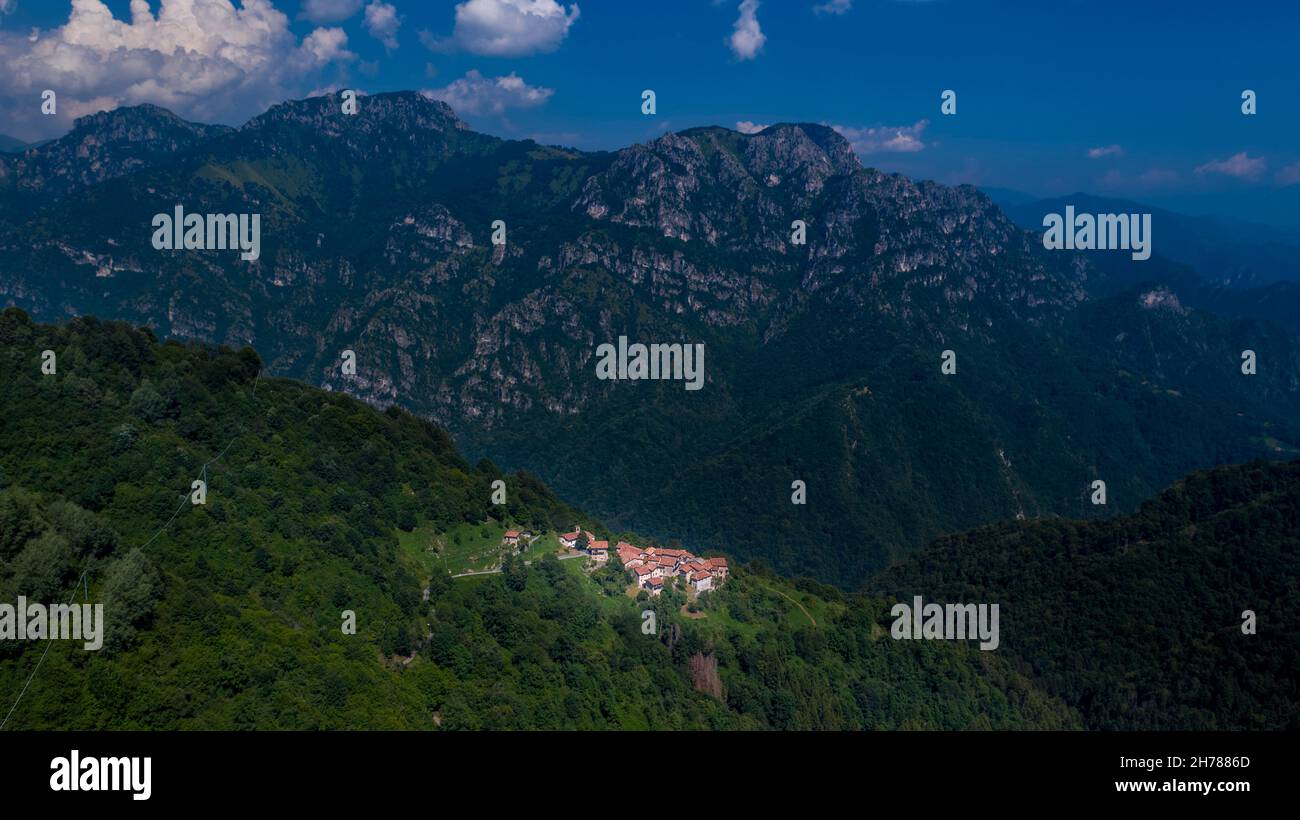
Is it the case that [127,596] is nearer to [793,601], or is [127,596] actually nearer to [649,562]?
[649,562]

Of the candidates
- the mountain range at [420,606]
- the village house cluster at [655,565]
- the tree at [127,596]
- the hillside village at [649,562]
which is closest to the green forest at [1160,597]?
the mountain range at [420,606]

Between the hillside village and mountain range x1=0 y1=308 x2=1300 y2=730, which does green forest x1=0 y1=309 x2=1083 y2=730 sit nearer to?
mountain range x1=0 y1=308 x2=1300 y2=730

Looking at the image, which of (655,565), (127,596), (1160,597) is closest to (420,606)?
(127,596)

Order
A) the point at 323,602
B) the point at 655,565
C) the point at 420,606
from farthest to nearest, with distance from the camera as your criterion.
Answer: the point at 655,565, the point at 420,606, the point at 323,602

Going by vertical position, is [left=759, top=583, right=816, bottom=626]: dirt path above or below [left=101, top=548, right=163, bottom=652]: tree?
below

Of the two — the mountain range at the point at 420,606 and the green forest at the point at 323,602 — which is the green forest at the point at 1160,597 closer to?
the mountain range at the point at 420,606

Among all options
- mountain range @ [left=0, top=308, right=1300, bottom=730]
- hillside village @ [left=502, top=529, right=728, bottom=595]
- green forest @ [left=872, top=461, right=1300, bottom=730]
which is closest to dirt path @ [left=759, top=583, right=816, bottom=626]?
mountain range @ [left=0, top=308, right=1300, bottom=730]

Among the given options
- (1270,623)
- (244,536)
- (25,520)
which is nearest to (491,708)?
(244,536)

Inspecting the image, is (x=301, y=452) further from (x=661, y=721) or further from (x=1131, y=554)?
(x=1131, y=554)
